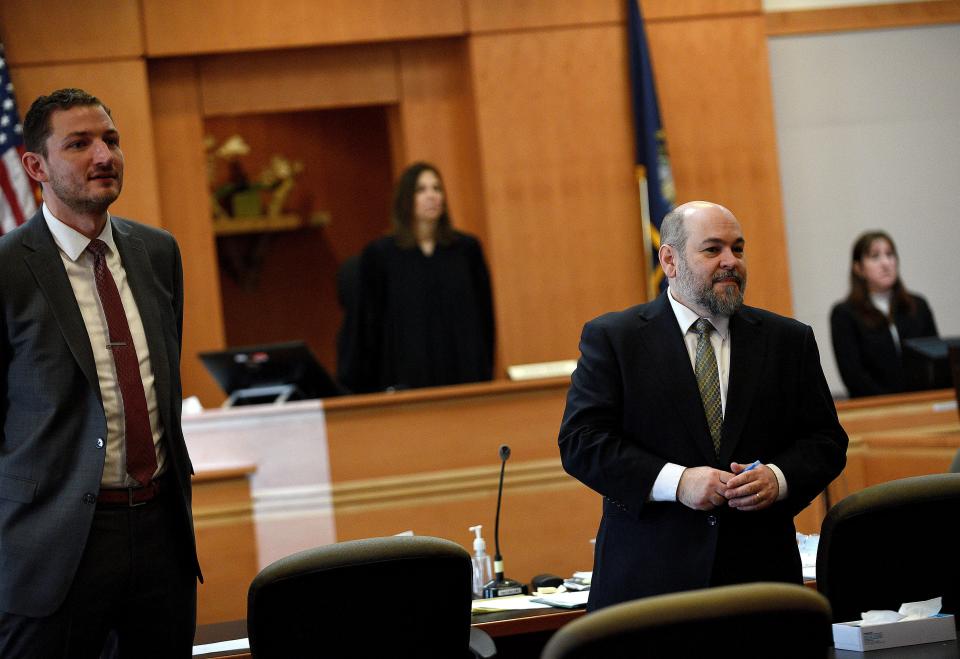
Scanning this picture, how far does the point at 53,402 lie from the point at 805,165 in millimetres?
5973

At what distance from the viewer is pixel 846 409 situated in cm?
530

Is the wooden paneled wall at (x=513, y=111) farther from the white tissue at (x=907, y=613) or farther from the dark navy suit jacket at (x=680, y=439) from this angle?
the white tissue at (x=907, y=613)

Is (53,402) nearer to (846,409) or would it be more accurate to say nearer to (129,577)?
(129,577)

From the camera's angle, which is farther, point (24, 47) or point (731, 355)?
point (24, 47)

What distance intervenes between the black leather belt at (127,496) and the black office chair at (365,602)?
1.00 feet

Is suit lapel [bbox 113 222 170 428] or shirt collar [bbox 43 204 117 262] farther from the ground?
shirt collar [bbox 43 204 117 262]

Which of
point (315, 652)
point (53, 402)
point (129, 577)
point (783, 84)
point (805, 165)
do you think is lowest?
point (315, 652)

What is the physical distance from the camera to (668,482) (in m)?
2.62

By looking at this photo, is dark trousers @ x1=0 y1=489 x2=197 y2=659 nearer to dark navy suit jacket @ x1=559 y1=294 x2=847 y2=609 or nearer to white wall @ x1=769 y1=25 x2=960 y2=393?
dark navy suit jacket @ x1=559 y1=294 x2=847 y2=609

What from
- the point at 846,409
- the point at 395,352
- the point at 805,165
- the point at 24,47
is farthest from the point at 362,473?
the point at 805,165

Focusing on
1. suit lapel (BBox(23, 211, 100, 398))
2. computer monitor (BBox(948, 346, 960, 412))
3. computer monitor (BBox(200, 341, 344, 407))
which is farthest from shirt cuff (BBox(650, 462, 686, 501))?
computer monitor (BBox(948, 346, 960, 412))

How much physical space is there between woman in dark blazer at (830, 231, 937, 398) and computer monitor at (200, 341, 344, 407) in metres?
2.43

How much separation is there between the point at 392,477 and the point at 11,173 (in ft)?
9.78

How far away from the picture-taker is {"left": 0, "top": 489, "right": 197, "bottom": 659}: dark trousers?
2379 millimetres
